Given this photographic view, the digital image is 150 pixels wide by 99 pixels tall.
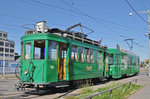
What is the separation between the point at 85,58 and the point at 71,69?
72.9 inches

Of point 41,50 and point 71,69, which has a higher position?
point 41,50

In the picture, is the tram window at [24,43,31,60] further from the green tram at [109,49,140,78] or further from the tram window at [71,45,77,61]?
the green tram at [109,49,140,78]

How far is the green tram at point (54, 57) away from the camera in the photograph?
921 cm

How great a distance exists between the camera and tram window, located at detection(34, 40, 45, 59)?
31.2ft

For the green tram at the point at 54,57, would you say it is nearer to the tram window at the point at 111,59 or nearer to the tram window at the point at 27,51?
the tram window at the point at 27,51

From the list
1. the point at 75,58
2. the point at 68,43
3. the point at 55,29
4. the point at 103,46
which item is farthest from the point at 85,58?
the point at 103,46

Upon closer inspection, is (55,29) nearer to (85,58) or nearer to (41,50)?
(41,50)

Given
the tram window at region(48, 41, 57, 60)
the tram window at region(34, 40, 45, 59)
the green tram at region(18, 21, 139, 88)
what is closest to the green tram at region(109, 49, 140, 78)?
the green tram at region(18, 21, 139, 88)

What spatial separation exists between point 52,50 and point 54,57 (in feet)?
1.30

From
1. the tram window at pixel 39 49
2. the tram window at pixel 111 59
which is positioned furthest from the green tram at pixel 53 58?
the tram window at pixel 111 59

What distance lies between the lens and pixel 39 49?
31.9 ft

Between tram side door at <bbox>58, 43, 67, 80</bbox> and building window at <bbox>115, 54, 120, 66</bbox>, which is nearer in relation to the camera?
tram side door at <bbox>58, 43, 67, 80</bbox>

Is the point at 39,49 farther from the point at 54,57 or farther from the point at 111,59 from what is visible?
the point at 111,59

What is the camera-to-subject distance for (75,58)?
11.2 m
